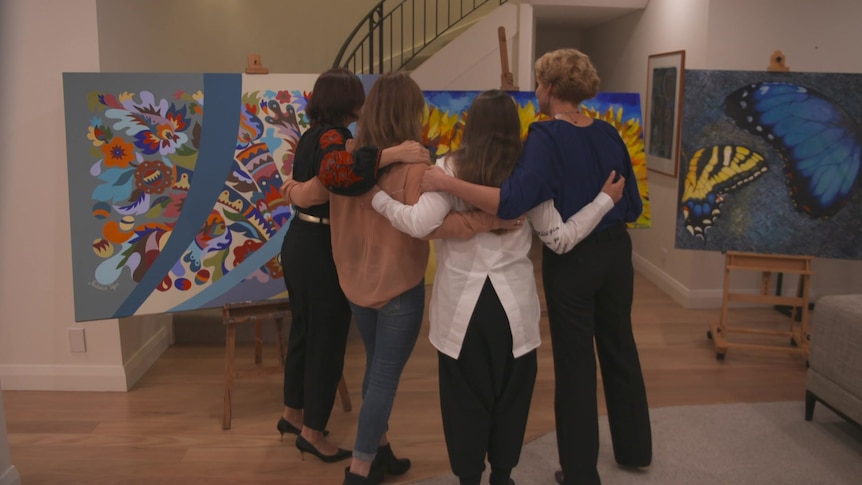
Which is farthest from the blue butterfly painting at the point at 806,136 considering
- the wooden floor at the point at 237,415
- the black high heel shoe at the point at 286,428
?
the black high heel shoe at the point at 286,428

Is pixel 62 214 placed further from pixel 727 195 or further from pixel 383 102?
pixel 727 195

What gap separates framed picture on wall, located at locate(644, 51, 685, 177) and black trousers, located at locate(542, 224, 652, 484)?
9.50 feet

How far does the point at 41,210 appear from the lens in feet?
10.7

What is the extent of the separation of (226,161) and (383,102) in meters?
1.27

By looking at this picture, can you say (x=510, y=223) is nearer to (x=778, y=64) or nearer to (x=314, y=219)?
(x=314, y=219)

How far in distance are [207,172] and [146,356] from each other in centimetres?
124

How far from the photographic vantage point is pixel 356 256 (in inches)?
85.6

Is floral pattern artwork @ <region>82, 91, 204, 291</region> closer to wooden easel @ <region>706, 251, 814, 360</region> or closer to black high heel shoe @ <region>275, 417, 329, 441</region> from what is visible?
black high heel shoe @ <region>275, 417, 329, 441</region>

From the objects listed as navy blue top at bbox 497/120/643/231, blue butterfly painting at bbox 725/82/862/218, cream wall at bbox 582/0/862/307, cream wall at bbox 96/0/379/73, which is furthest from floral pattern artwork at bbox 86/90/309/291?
cream wall at bbox 96/0/379/73

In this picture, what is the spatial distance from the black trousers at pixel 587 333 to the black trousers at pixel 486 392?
21 centimetres

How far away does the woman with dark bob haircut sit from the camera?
2.21 meters

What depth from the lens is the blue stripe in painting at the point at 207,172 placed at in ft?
9.73

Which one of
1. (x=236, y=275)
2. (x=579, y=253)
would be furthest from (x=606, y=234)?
(x=236, y=275)

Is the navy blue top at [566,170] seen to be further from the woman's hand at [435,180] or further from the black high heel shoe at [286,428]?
the black high heel shoe at [286,428]
